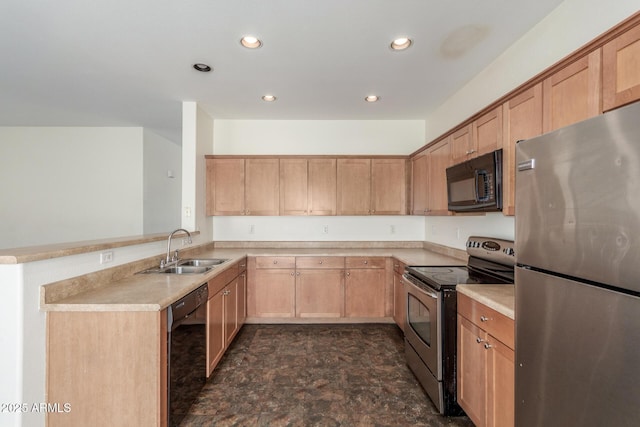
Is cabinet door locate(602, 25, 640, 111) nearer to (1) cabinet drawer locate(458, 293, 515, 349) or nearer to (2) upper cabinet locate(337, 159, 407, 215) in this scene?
(1) cabinet drawer locate(458, 293, 515, 349)

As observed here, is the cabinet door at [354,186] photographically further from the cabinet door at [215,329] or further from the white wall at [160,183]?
the white wall at [160,183]

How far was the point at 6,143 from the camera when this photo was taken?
13.8ft

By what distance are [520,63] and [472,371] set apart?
2225mm

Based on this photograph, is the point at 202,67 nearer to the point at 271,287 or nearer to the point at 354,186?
the point at 354,186

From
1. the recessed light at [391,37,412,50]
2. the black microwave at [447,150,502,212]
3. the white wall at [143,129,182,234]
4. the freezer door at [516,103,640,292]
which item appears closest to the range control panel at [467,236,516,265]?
the black microwave at [447,150,502,212]

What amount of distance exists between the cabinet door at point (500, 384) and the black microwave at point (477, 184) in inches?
36.3

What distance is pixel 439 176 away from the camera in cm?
292

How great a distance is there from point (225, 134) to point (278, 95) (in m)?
1.23

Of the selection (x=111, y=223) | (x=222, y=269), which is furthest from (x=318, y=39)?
(x=111, y=223)

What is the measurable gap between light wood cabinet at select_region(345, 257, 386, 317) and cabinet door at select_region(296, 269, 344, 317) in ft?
0.32

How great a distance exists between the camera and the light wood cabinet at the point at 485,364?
142 cm

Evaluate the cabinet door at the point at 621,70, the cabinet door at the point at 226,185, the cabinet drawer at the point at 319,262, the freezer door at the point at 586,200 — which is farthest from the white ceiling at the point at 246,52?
the cabinet drawer at the point at 319,262

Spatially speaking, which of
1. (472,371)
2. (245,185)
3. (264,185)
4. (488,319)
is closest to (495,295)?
(488,319)

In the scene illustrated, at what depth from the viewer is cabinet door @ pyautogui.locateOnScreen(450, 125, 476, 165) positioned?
7.62ft
